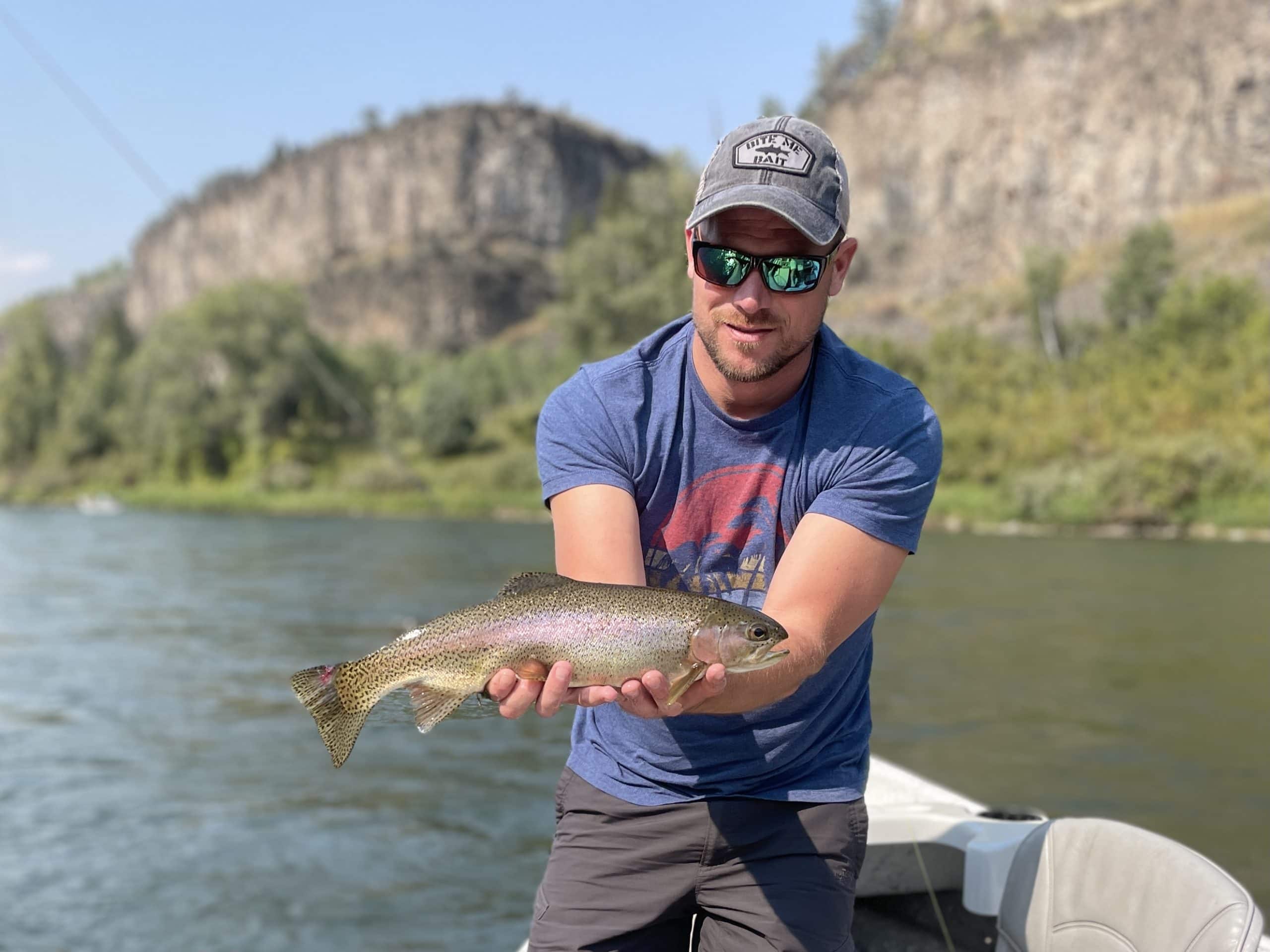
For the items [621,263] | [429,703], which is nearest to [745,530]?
[429,703]

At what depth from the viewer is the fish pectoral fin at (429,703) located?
3252 millimetres

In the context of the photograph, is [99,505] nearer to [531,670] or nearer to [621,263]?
[621,263]

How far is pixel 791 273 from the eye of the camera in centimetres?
319

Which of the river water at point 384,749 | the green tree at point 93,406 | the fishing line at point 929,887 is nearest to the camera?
the fishing line at point 929,887

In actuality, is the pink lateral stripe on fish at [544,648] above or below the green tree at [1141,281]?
below

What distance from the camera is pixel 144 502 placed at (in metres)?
84.0

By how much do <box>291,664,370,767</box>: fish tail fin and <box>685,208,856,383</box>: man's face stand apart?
133 centimetres

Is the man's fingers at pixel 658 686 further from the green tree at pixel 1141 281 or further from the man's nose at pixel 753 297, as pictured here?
the green tree at pixel 1141 281

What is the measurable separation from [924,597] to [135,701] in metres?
18.6

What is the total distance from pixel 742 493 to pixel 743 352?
37 centimetres

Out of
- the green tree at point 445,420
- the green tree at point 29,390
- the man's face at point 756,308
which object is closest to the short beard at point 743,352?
the man's face at point 756,308

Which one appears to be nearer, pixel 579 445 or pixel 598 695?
pixel 598 695

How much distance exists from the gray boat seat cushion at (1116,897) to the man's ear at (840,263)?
1821 millimetres

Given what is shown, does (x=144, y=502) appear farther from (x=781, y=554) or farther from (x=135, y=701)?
(x=781, y=554)
